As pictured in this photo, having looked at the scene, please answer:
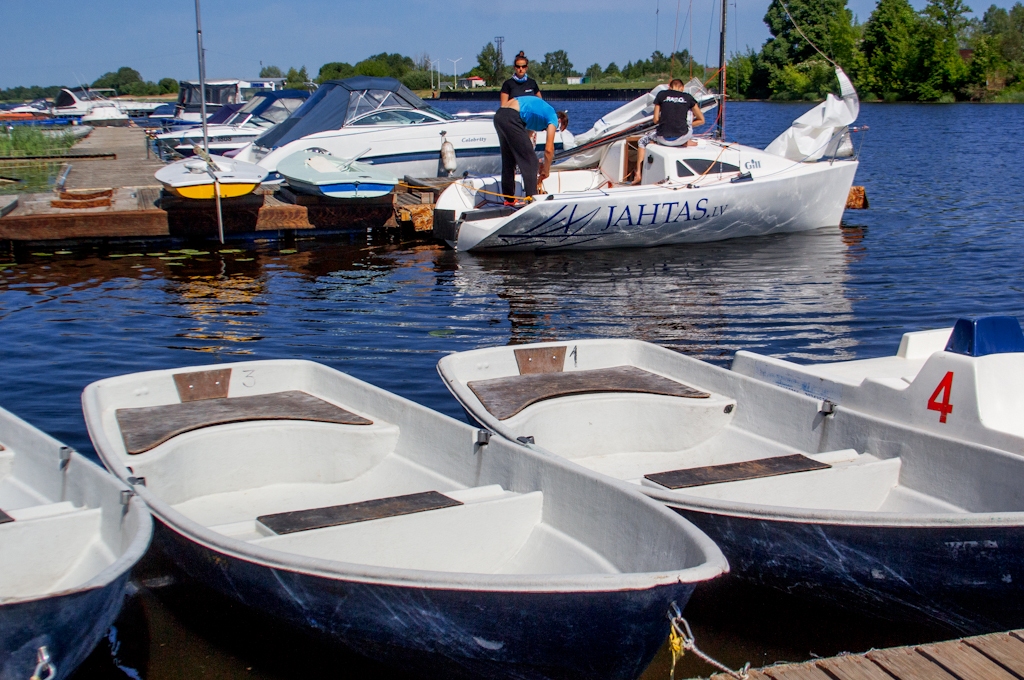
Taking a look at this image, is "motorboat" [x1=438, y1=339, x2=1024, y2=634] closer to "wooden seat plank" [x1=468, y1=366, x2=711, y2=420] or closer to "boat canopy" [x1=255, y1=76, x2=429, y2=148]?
"wooden seat plank" [x1=468, y1=366, x2=711, y2=420]

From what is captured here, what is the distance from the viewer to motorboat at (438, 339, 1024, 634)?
405 centimetres

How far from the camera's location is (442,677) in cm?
378

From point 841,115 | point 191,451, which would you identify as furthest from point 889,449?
point 841,115

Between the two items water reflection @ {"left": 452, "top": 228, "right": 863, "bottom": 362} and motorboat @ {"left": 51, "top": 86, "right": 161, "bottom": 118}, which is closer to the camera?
water reflection @ {"left": 452, "top": 228, "right": 863, "bottom": 362}

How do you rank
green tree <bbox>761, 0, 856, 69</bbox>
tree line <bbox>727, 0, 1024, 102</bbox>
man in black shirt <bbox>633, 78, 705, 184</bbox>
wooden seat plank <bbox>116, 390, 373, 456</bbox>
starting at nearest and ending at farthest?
1. wooden seat plank <bbox>116, 390, 373, 456</bbox>
2. man in black shirt <bbox>633, 78, 705, 184</bbox>
3. tree line <bbox>727, 0, 1024, 102</bbox>
4. green tree <bbox>761, 0, 856, 69</bbox>

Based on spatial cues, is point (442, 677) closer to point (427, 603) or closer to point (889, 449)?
point (427, 603)

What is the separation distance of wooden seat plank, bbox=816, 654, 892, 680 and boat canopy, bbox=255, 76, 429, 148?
50.8 feet

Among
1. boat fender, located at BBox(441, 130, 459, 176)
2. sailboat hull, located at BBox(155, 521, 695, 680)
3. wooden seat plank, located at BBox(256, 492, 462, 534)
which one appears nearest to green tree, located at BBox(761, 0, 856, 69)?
boat fender, located at BBox(441, 130, 459, 176)

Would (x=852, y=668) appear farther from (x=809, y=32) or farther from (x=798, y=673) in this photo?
(x=809, y=32)

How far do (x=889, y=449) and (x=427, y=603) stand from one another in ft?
9.74

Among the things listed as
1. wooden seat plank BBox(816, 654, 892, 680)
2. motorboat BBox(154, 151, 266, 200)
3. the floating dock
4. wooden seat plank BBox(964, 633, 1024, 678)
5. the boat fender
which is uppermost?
the boat fender

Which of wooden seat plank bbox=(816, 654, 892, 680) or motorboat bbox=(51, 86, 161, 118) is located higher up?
motorboat bbox=(51, 86, 161, 118)

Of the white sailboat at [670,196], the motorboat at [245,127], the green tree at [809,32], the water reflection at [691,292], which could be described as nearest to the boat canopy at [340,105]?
the white sailboat at [670,196]

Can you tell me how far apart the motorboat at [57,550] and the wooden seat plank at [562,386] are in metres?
2.24
